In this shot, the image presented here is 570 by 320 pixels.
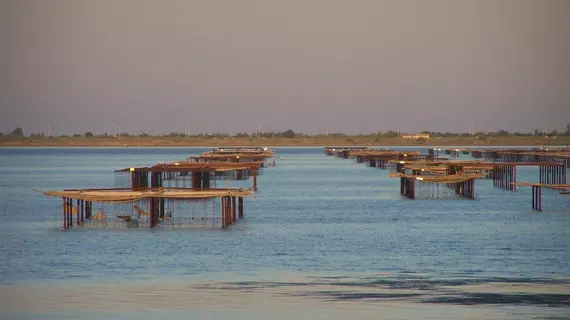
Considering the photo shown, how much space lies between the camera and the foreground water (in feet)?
95.7

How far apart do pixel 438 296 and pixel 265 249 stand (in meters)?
13.3

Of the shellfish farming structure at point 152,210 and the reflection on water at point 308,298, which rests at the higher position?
the shellfish farming structure at point 152,210

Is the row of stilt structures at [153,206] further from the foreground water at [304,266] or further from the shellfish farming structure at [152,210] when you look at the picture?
the foreground water at [304,266]

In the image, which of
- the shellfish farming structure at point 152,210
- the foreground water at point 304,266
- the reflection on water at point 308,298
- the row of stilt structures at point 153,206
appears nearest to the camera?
the reflection on water at point 308,298

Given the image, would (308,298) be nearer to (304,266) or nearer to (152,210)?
(304,266)

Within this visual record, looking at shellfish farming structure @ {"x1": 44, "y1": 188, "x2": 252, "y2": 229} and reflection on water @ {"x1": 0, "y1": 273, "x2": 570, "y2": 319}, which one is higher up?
shellfish farming structure @ {"x1": 44, "y1": 188, "x2": 252, "y2": 229}

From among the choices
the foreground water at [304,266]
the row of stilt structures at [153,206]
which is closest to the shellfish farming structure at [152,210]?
the row of stilt structures at [153,206]

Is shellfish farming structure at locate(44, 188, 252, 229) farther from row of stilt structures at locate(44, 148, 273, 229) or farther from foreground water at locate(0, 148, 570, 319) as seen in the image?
foreground water at locate(0, 148, 570, 319)

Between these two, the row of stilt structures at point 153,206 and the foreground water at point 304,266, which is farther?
the row of stilt structures at point 153,206

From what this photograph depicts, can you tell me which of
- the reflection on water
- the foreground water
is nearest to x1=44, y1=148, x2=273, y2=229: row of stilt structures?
the foreground water

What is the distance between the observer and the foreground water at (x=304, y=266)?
2917cm

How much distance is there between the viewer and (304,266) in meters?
37.4

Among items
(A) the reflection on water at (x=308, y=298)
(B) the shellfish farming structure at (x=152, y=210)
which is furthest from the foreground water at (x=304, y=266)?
(B) the shellfish farming structure at (x=152, y=210)

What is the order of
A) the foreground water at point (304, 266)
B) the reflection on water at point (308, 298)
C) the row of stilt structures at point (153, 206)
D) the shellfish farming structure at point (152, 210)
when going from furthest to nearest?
the row of stilt structures at point (153, 206) → the shellfish farming structure at point (152, 210) → the foreground water at point (304, 266) → the reflection on water at point (308, 298)
